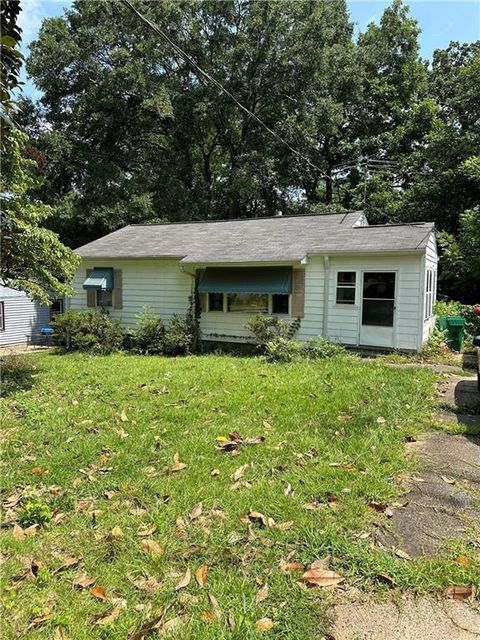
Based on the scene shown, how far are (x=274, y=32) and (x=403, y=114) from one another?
8.49 meters

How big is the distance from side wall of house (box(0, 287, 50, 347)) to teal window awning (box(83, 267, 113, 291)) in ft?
8.77

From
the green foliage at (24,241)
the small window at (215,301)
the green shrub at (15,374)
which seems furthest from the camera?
the small window at (215,301)

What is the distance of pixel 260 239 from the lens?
13031 millimetres

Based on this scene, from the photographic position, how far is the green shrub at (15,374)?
7.45m

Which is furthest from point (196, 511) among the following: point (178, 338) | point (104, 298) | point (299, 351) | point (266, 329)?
point (104, 298)

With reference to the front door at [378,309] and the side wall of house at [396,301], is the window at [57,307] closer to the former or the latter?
the side wall of house at [396,301]

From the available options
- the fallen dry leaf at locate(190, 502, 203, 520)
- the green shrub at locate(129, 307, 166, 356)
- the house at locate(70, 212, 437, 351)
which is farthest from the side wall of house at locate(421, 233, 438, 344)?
the fallen dry leaf at locate(190, 502, 203, 520)

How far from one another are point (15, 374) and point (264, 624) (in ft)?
25.6

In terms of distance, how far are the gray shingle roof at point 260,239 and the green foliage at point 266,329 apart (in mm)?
1550

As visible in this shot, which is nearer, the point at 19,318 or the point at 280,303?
the point at 280,303

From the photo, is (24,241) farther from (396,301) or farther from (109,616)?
(396,301)

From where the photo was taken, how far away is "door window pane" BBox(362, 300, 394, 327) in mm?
10531

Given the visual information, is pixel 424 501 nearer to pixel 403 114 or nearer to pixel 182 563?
pixel 182 563

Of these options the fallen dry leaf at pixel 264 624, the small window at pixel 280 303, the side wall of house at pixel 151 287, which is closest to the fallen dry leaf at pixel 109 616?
the fallen dry leaf at pixel 264 624
